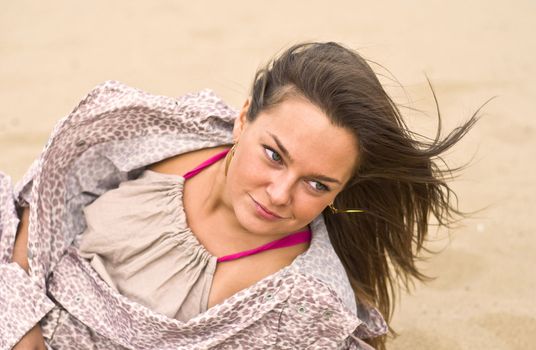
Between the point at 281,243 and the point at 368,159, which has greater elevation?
→ the point at 368,159

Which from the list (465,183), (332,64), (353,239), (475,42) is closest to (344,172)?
(332,64)

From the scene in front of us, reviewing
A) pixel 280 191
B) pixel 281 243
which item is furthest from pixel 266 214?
pixel 281 243

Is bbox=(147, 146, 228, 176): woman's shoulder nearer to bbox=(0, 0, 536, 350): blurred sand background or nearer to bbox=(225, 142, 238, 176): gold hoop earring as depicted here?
bbox=(225, 142, 238, 176): gold hoop earring

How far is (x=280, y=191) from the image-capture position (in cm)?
203

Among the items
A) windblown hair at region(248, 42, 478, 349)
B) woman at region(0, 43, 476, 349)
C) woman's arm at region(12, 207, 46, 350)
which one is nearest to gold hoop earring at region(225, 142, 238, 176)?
woman at region(0, 43, 476, 349)

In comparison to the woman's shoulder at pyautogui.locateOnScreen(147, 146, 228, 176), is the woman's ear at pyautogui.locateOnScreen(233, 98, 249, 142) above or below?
above

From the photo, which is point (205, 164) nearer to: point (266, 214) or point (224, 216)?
point (224, 216)

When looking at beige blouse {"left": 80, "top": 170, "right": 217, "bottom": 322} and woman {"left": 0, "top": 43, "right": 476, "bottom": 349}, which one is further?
beige blouse {"left": 80, "top": 170, "right": 217, "bottom": 322}

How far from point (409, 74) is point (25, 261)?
2520 millimetres

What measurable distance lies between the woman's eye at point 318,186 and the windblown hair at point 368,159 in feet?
0.40

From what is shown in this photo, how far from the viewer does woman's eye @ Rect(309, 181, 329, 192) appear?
207 cm

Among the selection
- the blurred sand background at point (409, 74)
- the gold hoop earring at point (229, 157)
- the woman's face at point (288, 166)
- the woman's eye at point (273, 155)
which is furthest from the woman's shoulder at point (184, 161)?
the blurred sand background at point (409, 74)

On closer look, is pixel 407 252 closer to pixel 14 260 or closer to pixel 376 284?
pixel 376 284

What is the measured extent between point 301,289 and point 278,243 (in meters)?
0.22
